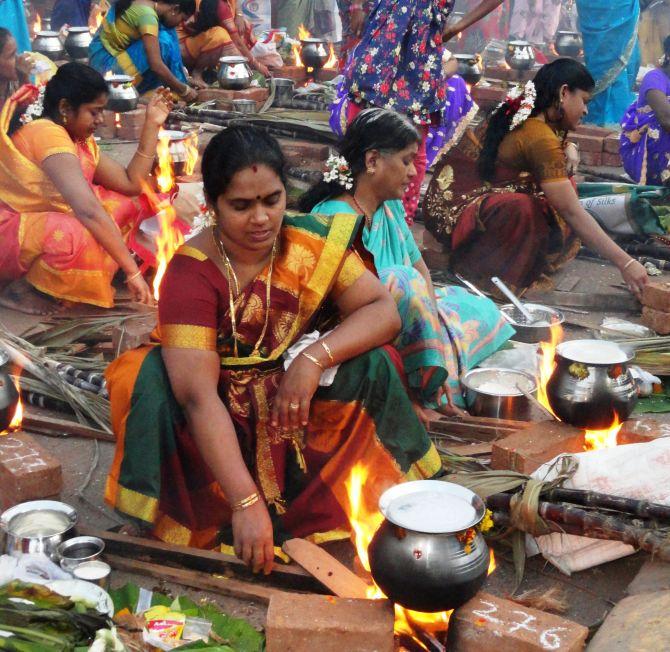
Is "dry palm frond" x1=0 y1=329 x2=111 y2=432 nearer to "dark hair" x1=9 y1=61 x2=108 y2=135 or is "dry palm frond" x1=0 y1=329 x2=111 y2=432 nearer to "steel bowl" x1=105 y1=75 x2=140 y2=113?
"dark hair" x1=9 y1=61 x2=108 y2=135

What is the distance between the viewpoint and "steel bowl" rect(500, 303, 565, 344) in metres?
4.86

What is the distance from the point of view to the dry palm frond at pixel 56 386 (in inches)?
163

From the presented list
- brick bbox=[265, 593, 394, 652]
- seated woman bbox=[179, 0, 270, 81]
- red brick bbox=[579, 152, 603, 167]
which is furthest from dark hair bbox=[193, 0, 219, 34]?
brick bbox=[265, 593, 394, 652]

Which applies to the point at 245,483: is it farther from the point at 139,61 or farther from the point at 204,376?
the point at 139,61

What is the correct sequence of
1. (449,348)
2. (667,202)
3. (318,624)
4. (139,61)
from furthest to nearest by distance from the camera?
(139,61), (667,202), (449,348), (318,624)

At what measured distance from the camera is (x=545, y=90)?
534 cm

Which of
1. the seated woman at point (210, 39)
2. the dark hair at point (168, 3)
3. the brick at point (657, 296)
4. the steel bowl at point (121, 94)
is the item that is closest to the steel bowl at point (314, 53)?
the seated woman at point (210, 39)

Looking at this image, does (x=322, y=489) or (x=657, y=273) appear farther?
(x=657, y=273)

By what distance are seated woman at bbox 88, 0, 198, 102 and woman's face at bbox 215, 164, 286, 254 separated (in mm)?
6029

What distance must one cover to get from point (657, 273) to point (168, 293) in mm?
3969

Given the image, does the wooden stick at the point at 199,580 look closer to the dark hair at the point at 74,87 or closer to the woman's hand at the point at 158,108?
the dark hair at the point at 74,87

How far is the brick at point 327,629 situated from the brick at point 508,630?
187 mm

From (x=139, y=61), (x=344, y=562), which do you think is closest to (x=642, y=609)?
(x=344, y=562)

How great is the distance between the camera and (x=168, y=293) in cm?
299
